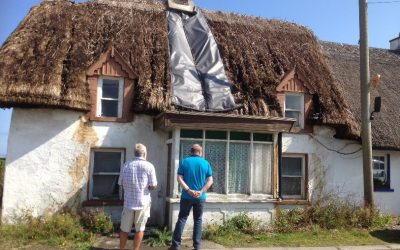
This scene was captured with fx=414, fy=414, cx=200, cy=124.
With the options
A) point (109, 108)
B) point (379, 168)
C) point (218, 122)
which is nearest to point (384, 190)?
point (379, 168)

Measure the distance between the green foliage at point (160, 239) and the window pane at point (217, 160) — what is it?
166 cm

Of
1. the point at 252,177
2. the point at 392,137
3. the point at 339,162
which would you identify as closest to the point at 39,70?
the point at 252,177

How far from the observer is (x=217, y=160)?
1031 centimetres

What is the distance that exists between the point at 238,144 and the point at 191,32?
4813 millimetres

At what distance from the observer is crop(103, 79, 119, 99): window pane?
1110cm

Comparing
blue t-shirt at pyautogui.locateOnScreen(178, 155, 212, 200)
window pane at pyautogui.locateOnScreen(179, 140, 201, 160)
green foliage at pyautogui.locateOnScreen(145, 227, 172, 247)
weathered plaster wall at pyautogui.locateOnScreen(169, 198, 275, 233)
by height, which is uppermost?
window pane at pyautogui.locateOnScreen(179, 140, 201, 160)

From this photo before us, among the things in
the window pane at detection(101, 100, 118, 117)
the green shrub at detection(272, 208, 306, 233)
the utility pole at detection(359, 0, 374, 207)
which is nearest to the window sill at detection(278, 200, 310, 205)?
the green shrub at detection(272, 208, 306, 233)

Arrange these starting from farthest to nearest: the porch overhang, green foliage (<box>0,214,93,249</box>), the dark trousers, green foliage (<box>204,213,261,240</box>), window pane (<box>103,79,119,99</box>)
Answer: window pane (<box>103,79,119,99</box>), the porch overhang, green foliage (<box>204,213,261,240</box>), green foliage (<box>0,214,93,249</box>), the dark trousers

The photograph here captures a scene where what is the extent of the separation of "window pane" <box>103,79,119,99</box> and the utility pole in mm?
6823

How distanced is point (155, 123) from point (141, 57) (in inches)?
81.6

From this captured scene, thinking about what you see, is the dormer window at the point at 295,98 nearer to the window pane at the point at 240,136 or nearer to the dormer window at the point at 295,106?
the dormer window at the point at 295,106

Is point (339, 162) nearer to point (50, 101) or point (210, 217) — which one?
point (210, 217)

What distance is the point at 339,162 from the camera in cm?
1257

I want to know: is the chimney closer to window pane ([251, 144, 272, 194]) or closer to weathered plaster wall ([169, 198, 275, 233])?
window pane ([251, 144, 272, 194])
